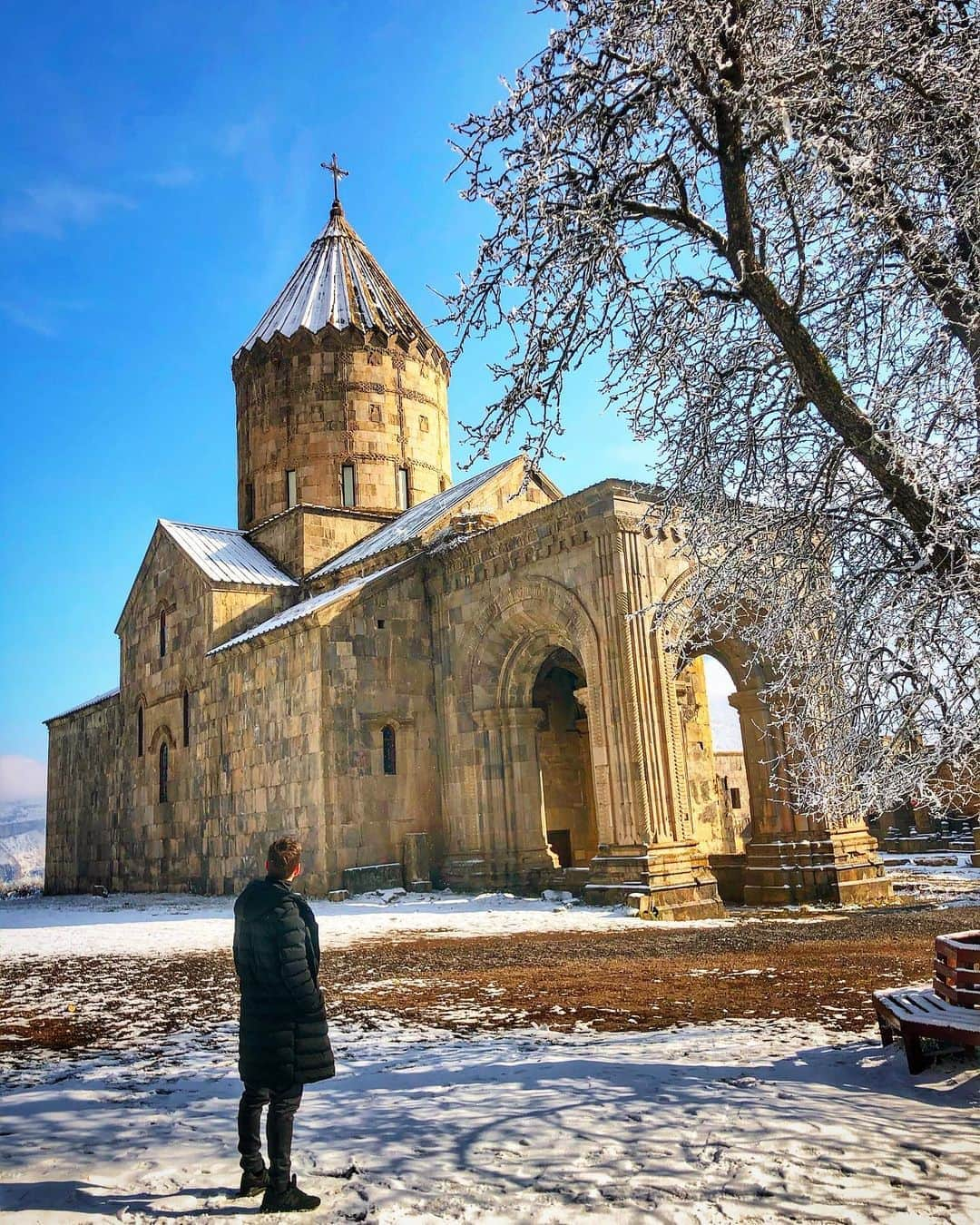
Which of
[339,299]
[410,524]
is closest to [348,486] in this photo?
[410,524]

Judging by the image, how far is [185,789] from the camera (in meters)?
19.9

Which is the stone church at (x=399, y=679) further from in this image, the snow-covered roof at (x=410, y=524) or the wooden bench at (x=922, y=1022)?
the wooden bench at (x=922, y=1022)

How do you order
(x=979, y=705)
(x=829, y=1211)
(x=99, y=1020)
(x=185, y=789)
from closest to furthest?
(x=829, y=1211), (x=979, y=705), (x=99, y=1020), (x=185, y=789)

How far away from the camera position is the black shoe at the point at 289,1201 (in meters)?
3.20

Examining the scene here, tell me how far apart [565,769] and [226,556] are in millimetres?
8799

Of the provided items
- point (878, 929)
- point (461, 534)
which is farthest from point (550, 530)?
point (878, 929)

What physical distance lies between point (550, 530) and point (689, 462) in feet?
28.8

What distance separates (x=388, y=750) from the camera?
641 inches

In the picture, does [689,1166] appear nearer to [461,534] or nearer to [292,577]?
[461,534]

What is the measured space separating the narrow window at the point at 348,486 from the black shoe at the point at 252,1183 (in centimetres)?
1871

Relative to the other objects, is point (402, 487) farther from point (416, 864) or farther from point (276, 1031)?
point (276, 1031)

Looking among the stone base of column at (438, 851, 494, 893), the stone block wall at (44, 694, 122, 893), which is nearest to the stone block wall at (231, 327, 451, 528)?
the stone block wall at (44, 694, 122, 893)

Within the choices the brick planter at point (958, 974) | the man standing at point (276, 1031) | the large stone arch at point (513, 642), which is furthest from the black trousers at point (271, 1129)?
the large stone arch at point (513, 642)

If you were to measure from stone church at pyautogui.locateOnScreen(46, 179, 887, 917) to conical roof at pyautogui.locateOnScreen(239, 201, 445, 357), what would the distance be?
3.2 inches
